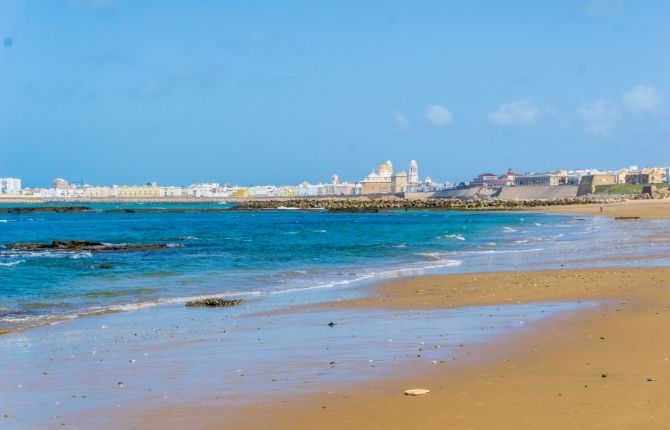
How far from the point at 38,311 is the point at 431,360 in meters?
8.57

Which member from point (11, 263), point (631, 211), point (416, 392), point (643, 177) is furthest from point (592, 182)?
point (416, 392)

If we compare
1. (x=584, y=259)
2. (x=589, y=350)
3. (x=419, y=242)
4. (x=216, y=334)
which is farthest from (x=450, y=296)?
(x=419, y=242)

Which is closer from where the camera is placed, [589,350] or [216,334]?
[589,350]

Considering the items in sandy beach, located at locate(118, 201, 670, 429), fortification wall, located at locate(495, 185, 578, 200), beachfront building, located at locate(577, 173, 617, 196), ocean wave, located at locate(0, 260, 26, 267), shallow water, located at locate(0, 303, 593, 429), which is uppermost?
beachfront building, located at locate(577, 173, 617, 196)

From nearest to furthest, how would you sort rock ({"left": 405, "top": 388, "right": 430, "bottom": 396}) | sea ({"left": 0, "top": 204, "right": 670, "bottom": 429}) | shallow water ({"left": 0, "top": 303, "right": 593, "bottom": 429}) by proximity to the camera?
rock ({"left": 405, "top": 388, "right": 430, "bottom": 396}), shallow water ({"left": 0, "top": 303, "right": 593, "bottom": 429}), sea ({"left": 0, "top": 204, "right": 670, "bottom": 429})

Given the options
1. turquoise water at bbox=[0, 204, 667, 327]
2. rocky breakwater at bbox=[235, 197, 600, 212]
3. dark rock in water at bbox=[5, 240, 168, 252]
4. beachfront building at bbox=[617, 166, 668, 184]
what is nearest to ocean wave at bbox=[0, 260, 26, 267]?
turquoise water at bbox=[0, 204, 667, 327]

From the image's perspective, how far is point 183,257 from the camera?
27406mm

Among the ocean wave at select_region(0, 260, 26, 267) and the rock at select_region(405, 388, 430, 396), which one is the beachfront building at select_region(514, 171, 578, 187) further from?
the rock at select_region(405, 388, 430, 396)

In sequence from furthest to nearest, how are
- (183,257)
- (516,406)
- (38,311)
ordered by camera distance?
(183,257) → (38,311) → (516,406)

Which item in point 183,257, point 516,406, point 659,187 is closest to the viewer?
point 516,406

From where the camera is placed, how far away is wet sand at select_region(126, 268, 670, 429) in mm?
6047

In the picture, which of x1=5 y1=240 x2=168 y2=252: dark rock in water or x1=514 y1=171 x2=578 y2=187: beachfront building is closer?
x1=5 y1=240 x2=168 y2=252: dark rock in water

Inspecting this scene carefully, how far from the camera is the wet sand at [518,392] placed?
6047 mm

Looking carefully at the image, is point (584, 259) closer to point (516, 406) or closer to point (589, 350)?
point (589, 350)
